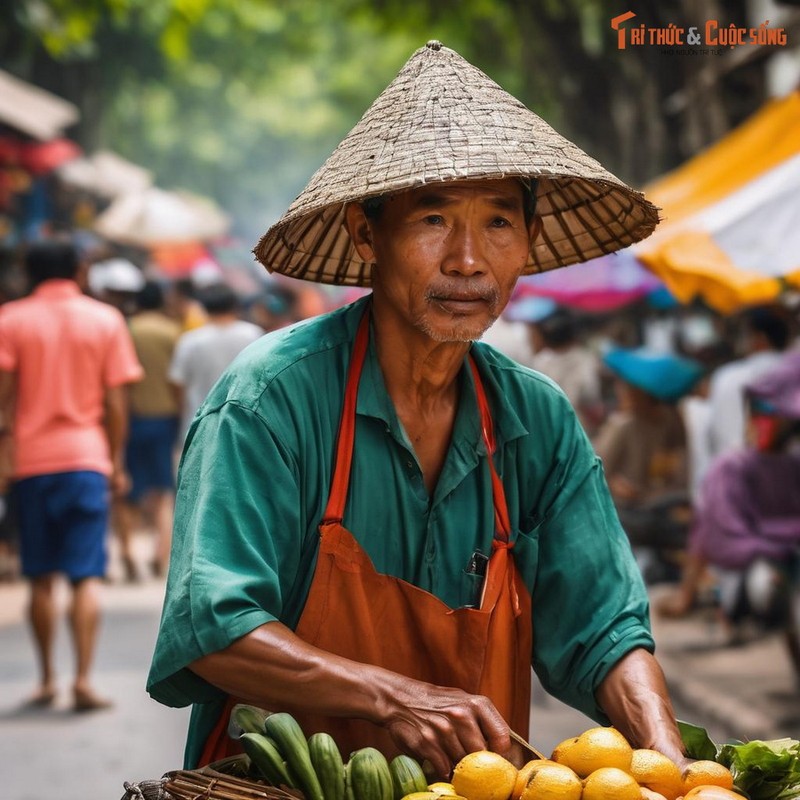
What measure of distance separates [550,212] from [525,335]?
9.90 m

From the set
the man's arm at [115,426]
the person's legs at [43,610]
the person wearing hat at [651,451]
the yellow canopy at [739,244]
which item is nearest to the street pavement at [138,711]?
the person's legs at [43,610]

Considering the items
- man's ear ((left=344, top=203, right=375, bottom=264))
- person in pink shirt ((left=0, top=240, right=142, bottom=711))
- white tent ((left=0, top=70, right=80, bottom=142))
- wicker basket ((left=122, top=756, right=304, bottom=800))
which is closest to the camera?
wicker basket ((left=122, top=756, right=304, bottom=800))

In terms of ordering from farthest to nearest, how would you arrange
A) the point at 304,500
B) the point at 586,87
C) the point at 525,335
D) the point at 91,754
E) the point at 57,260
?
the point at 586,87 → the point at 525,335 → the point at 57,260 → the point at 91,754 → the point at 304,500

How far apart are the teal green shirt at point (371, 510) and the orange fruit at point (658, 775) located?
368mm

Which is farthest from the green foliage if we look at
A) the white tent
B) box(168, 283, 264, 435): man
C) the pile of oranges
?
the pile of oranges

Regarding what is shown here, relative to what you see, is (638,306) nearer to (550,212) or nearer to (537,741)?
(537,741)

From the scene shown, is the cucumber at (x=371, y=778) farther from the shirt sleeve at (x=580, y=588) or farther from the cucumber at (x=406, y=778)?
the shirt sleeve at (x=580, y=588)

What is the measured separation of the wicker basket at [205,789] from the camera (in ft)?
7.03

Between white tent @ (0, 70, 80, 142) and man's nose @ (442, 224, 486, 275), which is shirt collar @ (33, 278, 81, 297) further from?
white tent @ (0, 70, 80, 142)

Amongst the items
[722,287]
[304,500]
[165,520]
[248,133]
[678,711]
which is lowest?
[678,711]

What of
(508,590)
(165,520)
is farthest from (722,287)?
(165,520)

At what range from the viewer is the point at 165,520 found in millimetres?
10398

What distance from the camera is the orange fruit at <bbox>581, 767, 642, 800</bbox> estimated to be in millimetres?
2180

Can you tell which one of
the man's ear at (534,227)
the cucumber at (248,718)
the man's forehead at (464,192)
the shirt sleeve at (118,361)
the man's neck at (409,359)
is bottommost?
the cucumber at (248,718)
